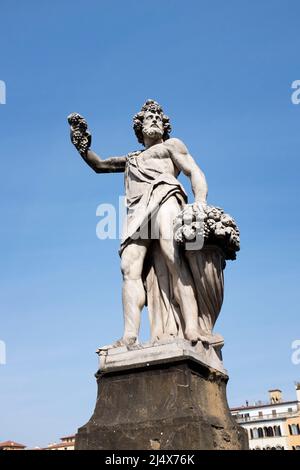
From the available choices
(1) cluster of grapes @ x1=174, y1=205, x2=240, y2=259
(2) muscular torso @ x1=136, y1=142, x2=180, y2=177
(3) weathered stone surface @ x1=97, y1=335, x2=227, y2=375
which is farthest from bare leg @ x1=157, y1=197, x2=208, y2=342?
(2) muscular torso @ x1=136, y1=142, x2=180, y2=177

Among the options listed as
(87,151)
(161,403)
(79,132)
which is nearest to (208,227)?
(161,403)

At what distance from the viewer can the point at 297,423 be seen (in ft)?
236

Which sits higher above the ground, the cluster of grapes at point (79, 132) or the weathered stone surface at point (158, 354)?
the cluster of grapes at point (79, 132)

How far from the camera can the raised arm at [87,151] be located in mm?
8570

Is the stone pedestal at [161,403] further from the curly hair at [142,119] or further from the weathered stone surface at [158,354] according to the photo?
the curly hair at [142,119]

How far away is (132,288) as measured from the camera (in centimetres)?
734

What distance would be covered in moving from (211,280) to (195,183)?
1.58m

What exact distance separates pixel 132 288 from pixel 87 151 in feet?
8.61

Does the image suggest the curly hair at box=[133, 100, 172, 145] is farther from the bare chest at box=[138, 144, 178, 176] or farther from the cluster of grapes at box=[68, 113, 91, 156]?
the cluster of grapes at box=[68, 113, 91, 156]

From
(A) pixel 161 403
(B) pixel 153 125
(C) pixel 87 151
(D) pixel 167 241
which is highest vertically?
A: (B) pixel 153 125

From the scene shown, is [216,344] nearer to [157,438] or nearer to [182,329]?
[182,329]

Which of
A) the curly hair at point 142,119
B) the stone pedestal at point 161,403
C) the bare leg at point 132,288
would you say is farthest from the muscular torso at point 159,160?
the stone pedestal at point 161,403

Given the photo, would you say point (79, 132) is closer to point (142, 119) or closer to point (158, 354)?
point (142, 119)
